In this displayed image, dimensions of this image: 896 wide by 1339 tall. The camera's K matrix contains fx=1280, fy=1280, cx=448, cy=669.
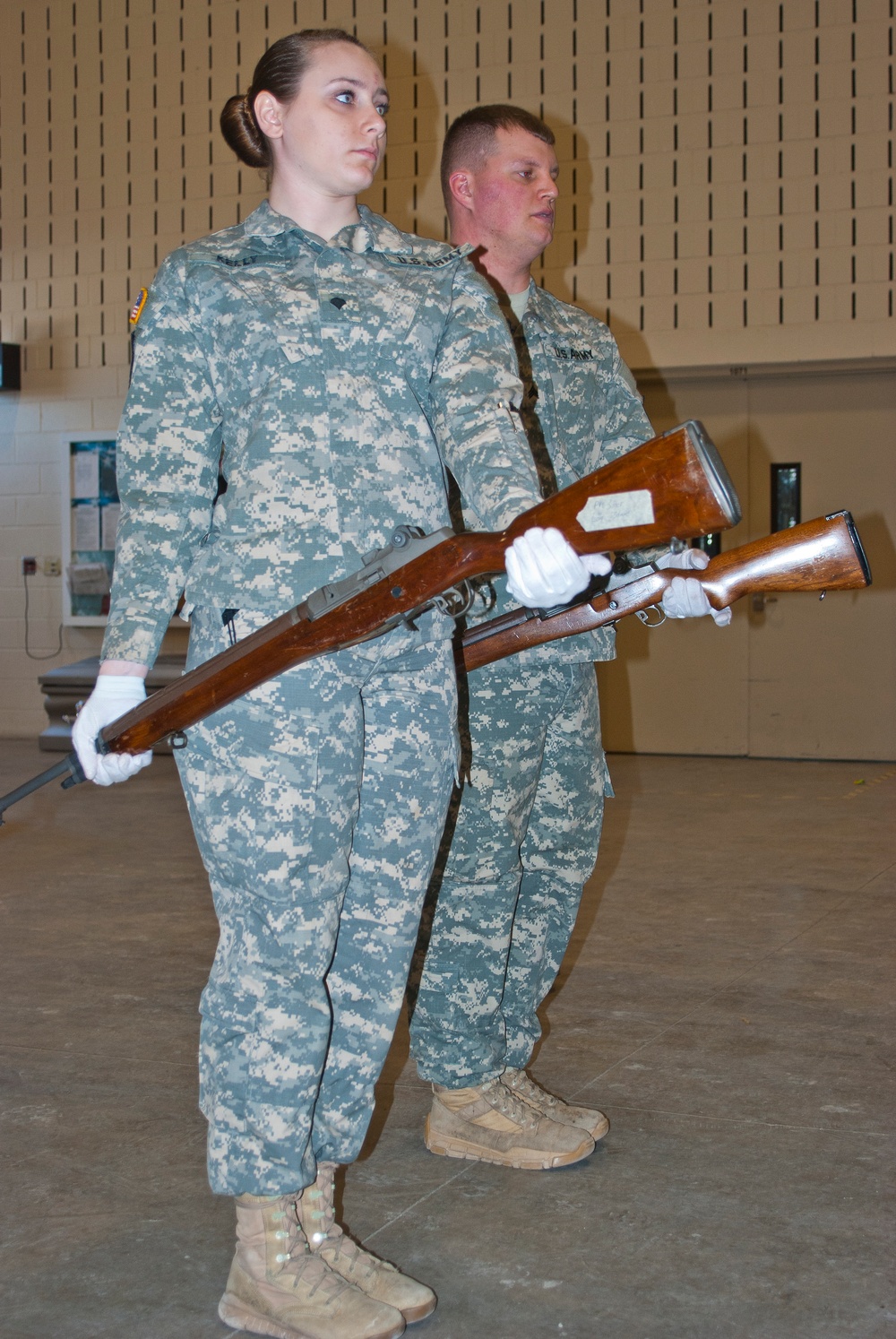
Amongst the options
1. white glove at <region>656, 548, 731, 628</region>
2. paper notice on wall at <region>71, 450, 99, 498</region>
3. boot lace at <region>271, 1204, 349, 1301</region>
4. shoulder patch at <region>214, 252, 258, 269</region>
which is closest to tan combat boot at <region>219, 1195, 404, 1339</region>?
boot lace at <region>271, 1204, 349, 1301</region>

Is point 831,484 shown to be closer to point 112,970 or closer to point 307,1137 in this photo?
point 112,970

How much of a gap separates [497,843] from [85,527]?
255 inches

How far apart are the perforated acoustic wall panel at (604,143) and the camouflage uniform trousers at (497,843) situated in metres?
5.03

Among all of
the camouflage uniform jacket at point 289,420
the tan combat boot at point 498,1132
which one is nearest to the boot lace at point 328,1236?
the tan combat boot at point 498,1132

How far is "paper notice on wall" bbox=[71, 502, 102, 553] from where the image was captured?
26.1 feet

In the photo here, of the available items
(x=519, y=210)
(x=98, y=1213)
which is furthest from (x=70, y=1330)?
(x=519, y=210)

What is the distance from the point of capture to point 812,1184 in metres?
1.91

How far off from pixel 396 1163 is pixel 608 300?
18.8 feet

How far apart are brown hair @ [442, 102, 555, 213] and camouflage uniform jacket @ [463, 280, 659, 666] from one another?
0.86 feet

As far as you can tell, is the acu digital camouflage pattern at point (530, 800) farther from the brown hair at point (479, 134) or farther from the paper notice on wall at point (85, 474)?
the paper notice on wall at point (85, 474)

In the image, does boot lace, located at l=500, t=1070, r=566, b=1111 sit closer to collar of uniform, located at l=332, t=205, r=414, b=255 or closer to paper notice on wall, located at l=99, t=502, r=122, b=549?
collar of uniform, located at l=332, t=205, r=414, b=255

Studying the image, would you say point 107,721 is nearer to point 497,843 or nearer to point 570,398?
point 497,843

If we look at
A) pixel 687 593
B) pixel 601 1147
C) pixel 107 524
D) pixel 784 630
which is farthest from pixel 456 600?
pixel 107 524

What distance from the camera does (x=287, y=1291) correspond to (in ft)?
5.03
